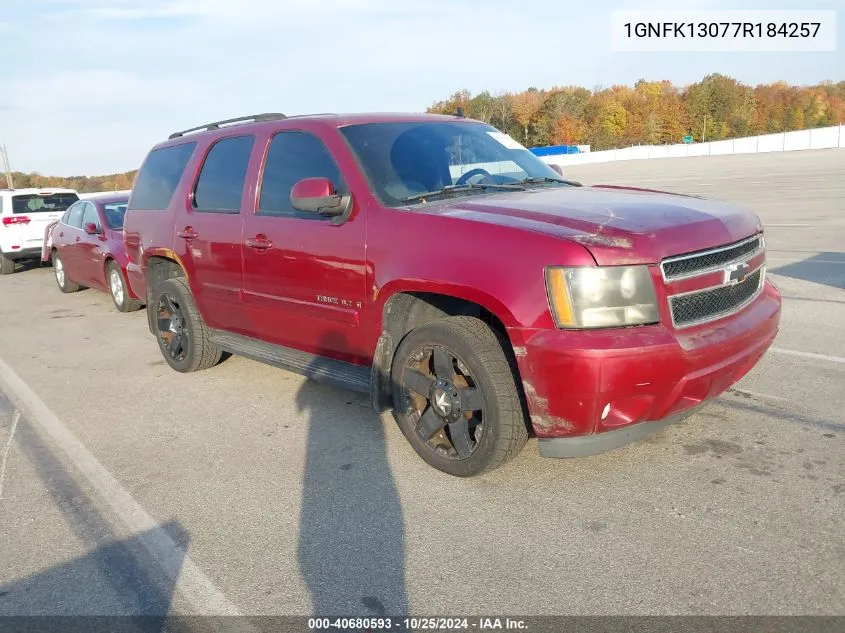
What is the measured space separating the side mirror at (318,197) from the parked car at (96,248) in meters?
5.62

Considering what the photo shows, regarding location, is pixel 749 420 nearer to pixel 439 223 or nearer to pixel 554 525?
pixel 554 525

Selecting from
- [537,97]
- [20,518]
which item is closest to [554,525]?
[20,518]

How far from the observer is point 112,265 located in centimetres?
957

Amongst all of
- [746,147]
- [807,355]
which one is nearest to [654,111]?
[746,147]

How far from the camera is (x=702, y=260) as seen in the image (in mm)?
3371

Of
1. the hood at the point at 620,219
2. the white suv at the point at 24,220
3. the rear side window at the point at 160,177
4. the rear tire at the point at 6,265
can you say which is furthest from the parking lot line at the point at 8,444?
the rear tire at the point at 6,265

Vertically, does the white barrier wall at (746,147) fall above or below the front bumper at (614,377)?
below

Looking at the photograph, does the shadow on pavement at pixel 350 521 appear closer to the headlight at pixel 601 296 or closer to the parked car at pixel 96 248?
the headlight at pixel 601 296

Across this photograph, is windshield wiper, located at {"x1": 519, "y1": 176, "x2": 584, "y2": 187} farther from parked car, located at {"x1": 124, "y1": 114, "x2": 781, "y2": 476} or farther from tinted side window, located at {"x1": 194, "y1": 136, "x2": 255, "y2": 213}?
tinted side window, located at {"x1": 194, "y1": 136, "x2": 255, "y2": 213}

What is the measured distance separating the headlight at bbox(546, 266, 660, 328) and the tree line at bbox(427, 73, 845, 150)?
78.1m

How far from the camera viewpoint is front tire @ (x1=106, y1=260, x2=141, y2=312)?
9.35 m

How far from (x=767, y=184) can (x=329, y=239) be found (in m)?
25.1

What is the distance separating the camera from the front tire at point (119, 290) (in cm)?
935

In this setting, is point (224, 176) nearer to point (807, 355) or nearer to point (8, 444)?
point (8, 444)
